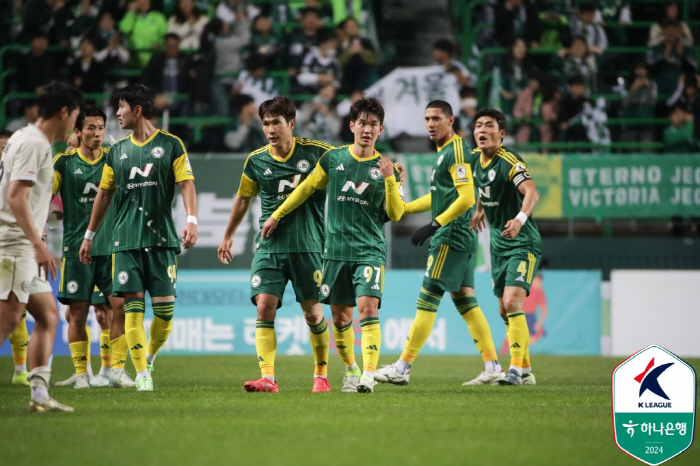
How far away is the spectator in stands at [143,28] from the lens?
17.9 meters

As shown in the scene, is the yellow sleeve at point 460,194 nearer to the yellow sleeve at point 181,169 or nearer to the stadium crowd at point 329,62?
the yellow sleeve at point 181,169

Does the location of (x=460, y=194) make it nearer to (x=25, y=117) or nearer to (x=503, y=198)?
(x=503, y=198)

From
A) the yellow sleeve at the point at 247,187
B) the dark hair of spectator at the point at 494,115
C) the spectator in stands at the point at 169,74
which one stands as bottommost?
the yellow sleeve at the point at 247,187

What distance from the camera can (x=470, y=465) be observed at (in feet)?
15.1

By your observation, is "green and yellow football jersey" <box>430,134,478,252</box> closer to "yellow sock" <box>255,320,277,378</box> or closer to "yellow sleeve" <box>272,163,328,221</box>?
"yellow sleeve" <box>272,163,328,221</box>

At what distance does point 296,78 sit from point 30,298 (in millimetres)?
11102

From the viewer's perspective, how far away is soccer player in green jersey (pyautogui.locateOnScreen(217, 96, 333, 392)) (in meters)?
8.05

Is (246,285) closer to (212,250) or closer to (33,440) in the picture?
(212,250)

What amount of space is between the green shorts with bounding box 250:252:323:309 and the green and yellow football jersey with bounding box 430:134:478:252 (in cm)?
137

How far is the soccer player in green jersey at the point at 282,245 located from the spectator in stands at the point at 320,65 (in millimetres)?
8643

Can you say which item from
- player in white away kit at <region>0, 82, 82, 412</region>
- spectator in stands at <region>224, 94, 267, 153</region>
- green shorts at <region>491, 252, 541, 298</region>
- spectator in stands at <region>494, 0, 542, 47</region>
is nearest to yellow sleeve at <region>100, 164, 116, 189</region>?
player in white away kit at <region>0, 82, 82, 412</region>

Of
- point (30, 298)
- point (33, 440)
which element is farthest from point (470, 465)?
point (30, 298)

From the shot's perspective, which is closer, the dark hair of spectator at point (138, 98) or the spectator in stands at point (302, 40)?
the dark hair of spectator at point (138, 98)

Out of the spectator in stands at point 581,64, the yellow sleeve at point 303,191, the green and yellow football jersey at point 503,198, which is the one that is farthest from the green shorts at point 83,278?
the spectator in stands at point 581,64
